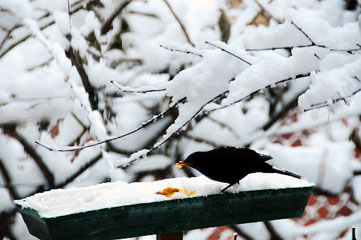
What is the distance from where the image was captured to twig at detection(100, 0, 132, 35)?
2201mm

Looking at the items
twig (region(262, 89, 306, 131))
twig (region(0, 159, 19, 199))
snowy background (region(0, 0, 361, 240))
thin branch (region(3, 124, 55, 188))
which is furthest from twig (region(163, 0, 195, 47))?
twig (region(0, 159, 19, 199))

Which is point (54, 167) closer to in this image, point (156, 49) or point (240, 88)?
point (156, 49)

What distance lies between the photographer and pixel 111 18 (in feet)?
7.27

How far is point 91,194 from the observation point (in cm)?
104

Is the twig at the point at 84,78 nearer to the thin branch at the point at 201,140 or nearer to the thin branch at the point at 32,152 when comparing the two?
the thin branch at the point at 32,152

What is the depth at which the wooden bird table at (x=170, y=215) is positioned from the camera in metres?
0.92

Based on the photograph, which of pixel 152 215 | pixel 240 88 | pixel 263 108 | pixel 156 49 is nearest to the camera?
pixel 240 88

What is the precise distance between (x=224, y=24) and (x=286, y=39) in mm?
1395

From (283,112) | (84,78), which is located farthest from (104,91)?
(283,112)

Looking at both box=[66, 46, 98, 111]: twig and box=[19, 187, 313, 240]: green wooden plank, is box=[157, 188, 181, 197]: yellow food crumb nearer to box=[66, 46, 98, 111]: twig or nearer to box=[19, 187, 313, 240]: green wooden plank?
box=[19, 187, 313, 240]: green wooden plank

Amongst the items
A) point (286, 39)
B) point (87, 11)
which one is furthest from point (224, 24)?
point (286, 39)

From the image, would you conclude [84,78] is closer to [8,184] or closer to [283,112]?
[8,184]

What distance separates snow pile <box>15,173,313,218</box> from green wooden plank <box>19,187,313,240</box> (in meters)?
0.01

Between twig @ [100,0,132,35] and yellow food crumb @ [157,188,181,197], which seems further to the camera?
twig @ [100,0,132,35]
